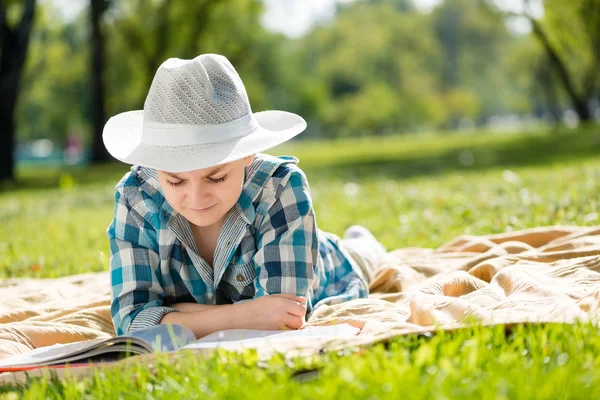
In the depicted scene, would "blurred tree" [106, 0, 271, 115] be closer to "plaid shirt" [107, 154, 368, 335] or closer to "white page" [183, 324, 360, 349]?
"plaid shirt" [107, 154, 368, 335]

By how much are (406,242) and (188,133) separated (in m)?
3.13

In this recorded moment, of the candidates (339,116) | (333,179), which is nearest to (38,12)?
(333,179)

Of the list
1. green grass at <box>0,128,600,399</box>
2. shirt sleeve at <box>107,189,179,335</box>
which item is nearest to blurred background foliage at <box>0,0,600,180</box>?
green grass at <box>0,128,600,399</box>

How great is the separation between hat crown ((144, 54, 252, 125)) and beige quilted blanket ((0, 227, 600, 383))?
0.96 m

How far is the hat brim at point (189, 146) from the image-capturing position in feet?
9.12

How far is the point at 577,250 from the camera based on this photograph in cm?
409

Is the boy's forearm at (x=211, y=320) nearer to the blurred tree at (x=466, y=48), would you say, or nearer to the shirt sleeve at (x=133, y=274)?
the shirt sleeve at (x=133, y=274)

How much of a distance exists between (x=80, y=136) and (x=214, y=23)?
2509 centimetres

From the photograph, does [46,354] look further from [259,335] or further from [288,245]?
[288,245]

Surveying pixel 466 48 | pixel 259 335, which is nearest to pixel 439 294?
A: pixel 259 335

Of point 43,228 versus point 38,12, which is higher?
point 38,12

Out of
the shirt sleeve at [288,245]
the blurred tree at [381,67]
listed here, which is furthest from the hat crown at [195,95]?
the blurred tree at [381,67]

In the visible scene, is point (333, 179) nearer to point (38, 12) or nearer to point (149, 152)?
point (149, 152)

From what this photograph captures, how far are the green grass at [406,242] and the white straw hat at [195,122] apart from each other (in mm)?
810
